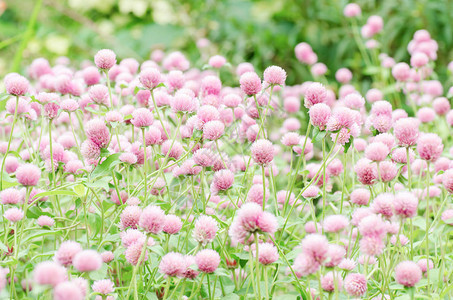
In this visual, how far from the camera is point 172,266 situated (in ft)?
2.95

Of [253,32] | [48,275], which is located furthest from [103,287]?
[253,32]

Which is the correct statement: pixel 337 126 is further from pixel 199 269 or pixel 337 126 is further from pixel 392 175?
pixel 199 269

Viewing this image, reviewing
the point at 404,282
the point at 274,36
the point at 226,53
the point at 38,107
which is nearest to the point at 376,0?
the point at 274,36

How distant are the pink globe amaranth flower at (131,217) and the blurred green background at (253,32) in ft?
7.13

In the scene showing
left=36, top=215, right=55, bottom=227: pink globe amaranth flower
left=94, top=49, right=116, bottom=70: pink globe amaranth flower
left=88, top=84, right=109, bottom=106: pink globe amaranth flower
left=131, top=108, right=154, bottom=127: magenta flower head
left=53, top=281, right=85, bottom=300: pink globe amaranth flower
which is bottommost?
left=36, top=215, right=55, bottom=227: pink globe amaranth flower

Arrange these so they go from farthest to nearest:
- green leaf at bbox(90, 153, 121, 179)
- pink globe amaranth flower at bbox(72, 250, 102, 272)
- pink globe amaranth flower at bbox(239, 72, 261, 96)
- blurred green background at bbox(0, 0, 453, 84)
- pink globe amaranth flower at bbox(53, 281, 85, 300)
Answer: blurred green background at bbox(0, 0, 453, 84), pink globe amaranth flower at bbox(239, 72, 261, 96), green leaf at bbox(90, 153, 121, 179), pink globe amaranth flower at bbox(72, 250, 102, 272), pink globe amaranth flower at bbox(53, 281, 85, 300)

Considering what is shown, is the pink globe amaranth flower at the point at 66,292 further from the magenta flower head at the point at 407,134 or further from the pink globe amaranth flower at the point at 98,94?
the pink globe amaranth flower at the point at 98,94

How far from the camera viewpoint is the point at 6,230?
3.59 feet

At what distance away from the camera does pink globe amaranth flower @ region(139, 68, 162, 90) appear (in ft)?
3.94

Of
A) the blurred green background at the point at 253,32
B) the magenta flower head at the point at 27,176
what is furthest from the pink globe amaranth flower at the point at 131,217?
the blurred green background at the point at 253,32

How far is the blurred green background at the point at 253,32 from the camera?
3.30 m

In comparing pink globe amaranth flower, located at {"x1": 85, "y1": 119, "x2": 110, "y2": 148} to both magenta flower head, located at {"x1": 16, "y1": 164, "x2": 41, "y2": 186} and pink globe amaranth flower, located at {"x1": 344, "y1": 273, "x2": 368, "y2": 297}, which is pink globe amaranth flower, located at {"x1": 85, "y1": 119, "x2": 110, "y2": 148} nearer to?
magenta flower head, located at {"x1": 16, "y1": 164, "x2": 41, "y2": 186}

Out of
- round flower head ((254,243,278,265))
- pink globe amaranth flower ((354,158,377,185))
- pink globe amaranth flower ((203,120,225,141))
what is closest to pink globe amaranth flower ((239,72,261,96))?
pink globe amaranth flower ((203,120,225,141))

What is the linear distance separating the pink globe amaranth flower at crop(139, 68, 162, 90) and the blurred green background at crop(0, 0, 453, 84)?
6.44ft
